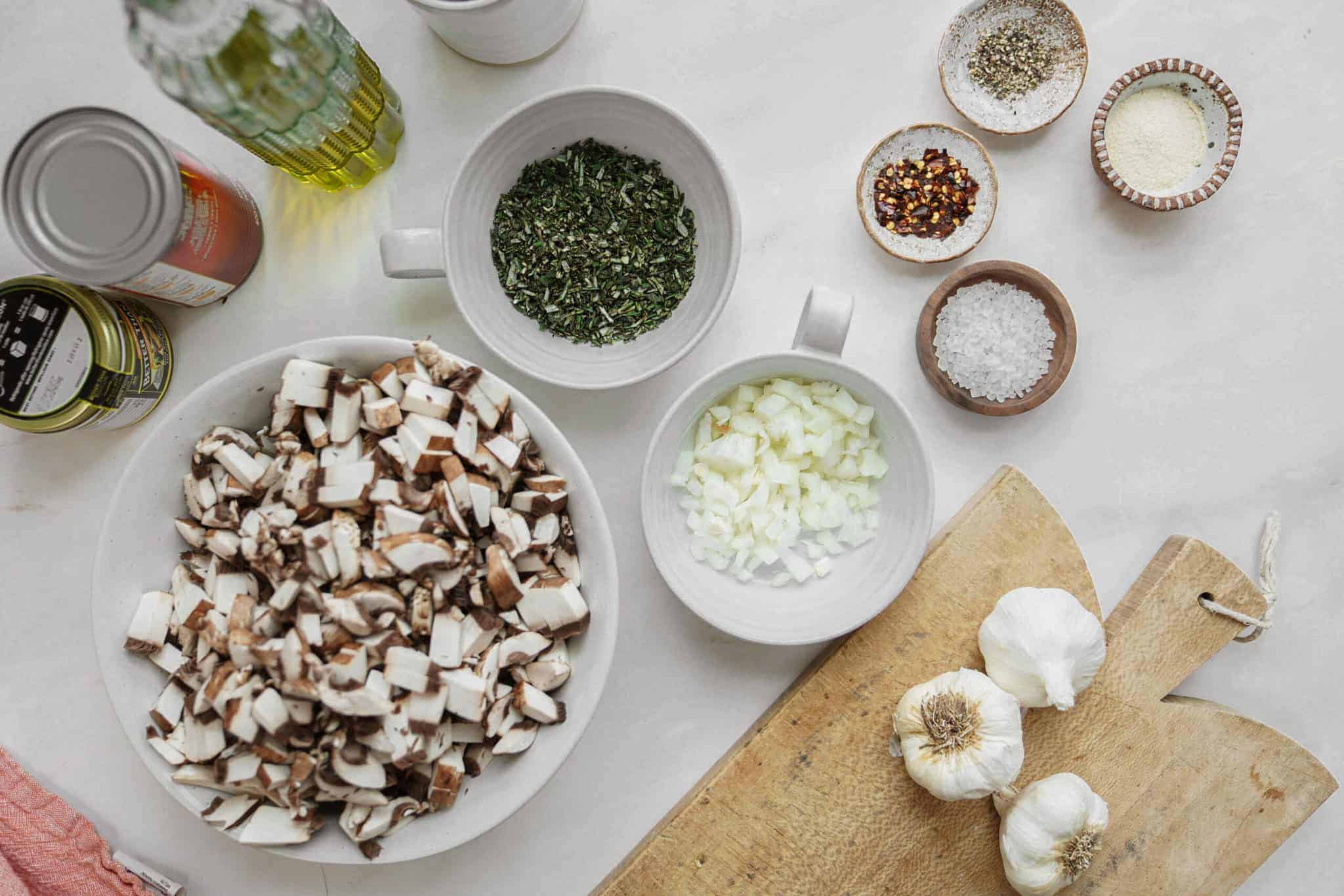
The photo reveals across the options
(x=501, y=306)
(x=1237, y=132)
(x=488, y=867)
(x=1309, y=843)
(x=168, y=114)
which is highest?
(x=168, y=114)

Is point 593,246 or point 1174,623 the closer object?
point 593,246

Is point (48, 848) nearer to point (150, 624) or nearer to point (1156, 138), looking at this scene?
point (150, 624)

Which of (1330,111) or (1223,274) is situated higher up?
(1330,111)

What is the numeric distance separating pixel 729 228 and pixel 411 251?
44 cm

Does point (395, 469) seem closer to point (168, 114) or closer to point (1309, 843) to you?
point (168, 114)

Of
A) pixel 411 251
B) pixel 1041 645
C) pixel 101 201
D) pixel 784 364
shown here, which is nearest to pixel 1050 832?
pixel 1041 645

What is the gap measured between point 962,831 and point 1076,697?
0.91ft

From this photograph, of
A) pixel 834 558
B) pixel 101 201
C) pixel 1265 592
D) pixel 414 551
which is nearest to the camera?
pixel 414 551

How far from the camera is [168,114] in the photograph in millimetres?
1395

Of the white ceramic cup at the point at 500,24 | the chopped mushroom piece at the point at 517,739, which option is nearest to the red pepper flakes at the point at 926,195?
the white ceramic cup at the point at 500,24

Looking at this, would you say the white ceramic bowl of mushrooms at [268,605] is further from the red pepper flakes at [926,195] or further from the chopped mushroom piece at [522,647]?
the red pepper flakes at [926,195]

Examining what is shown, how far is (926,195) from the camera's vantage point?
4.56ft

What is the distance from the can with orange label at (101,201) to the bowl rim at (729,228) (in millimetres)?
339

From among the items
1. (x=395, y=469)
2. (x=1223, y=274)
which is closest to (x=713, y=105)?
(x=395, y=469)
